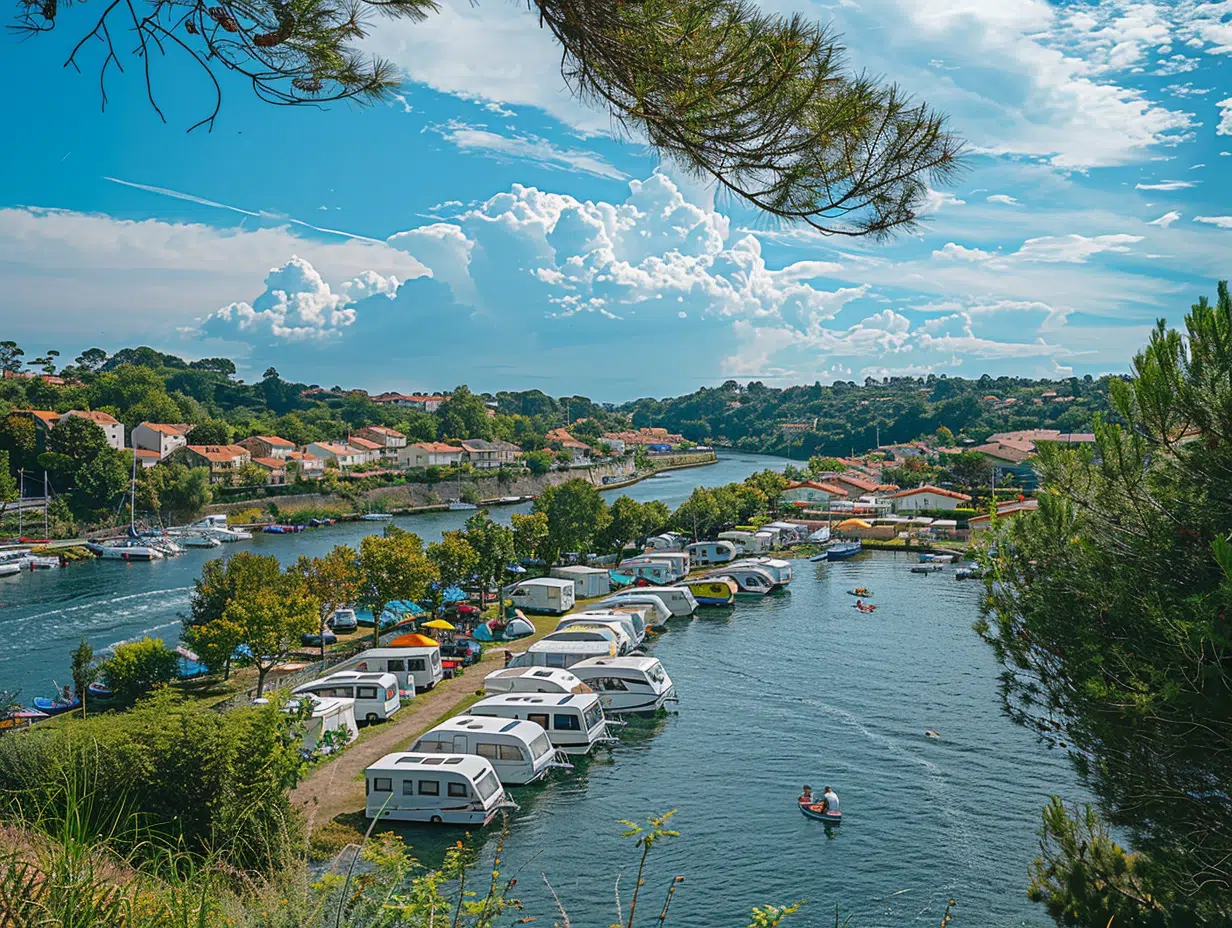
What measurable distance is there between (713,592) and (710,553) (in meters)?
7.99

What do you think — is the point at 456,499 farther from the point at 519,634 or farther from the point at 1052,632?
the point at 1052,632

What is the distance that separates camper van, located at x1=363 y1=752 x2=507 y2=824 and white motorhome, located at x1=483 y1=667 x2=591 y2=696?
4.04m

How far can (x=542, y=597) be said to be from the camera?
25750 millimetres

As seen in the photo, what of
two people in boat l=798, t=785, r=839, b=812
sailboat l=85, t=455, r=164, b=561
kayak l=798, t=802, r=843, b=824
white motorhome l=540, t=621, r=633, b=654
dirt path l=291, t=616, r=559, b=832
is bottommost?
sailboat l=85, t=455, r=164, b=561

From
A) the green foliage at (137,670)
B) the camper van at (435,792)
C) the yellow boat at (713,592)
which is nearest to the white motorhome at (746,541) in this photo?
the yellow boat at (713,592)

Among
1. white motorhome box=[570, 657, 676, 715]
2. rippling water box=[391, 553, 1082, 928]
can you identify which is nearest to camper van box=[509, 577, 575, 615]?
rippling water box=[391, 553, 1082, 928]

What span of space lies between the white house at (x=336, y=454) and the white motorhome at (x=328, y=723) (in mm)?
57153

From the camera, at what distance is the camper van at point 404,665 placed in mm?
17578

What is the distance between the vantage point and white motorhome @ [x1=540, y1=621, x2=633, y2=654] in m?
20.4

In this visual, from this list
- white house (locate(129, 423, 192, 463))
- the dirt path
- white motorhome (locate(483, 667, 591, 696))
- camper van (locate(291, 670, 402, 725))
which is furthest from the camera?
white house (locate(129, 423, 192, 463))

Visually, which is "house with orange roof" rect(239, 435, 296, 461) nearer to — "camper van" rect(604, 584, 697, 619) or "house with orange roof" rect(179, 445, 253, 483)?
"house with orange roof" rect(179, 445, 253, 483)

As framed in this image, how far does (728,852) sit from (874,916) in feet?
6.59

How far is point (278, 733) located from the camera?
10.3 meters

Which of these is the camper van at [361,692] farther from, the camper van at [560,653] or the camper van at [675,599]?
the camper van at [675,599]
